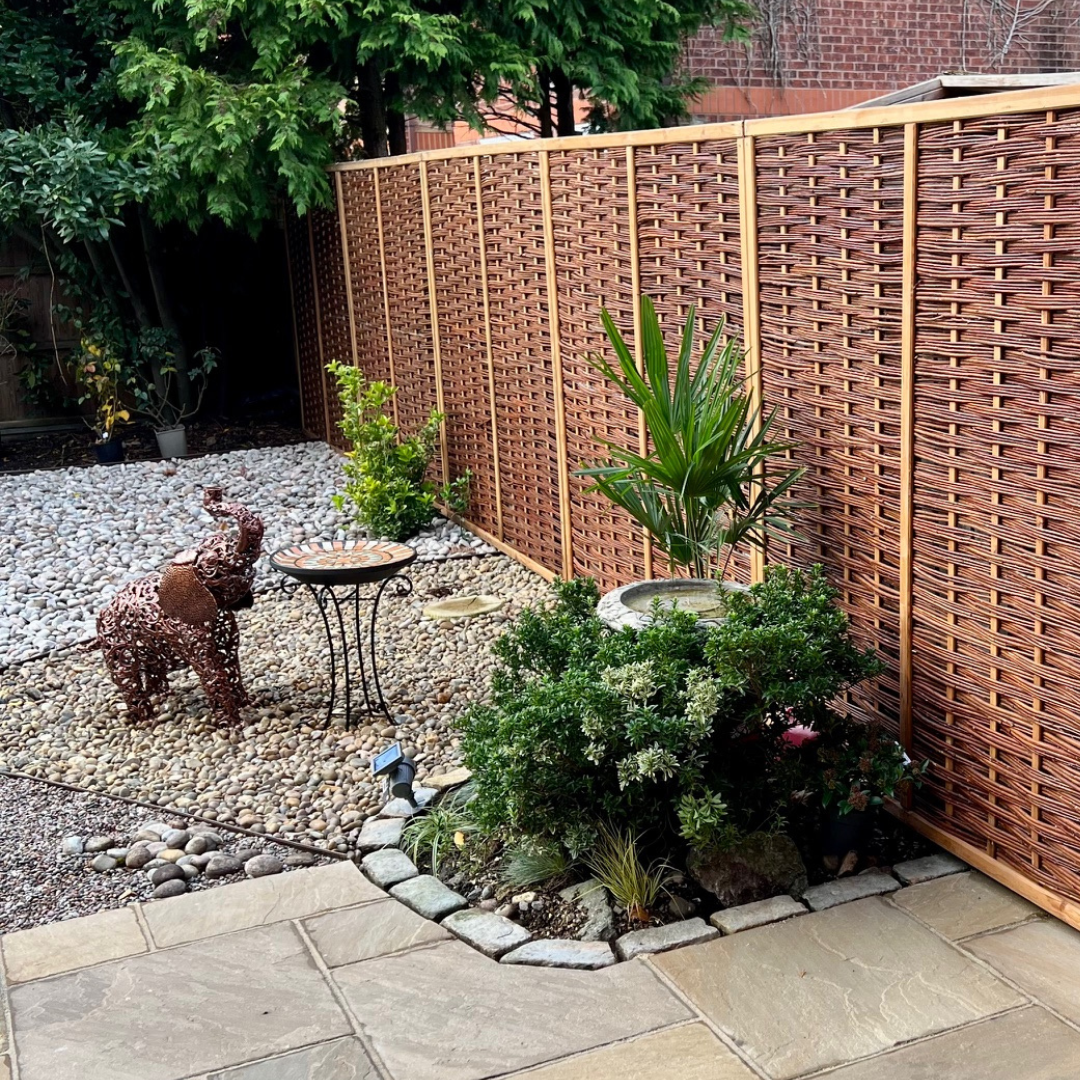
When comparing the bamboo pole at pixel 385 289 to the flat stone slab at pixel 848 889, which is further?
the bamboo pole at pixel 385 289

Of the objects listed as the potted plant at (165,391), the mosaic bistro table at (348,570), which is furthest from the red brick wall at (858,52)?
the mosaic bistro table at (348,570)

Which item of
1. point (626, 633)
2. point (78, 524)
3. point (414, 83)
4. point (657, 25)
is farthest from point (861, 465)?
point (657, 25)

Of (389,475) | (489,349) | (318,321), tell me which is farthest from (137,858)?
(318,321)

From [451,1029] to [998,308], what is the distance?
2.14 metres

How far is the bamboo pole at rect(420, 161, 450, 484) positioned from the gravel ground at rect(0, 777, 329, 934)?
3.74m

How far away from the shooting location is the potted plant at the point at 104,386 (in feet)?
33.7

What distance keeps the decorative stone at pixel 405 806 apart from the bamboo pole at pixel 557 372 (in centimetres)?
225

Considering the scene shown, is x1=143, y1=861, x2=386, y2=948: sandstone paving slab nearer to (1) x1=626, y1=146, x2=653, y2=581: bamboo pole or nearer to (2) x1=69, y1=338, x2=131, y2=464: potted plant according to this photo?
(1) x1=626, y1=146, x2=653, y2=581: bamboo pole

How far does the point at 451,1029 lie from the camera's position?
2.98 metres

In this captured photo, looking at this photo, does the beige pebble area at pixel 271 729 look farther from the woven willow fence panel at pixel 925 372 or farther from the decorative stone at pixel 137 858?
the woven willow fence panel at pixel 925 372

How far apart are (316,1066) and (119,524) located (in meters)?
6.00

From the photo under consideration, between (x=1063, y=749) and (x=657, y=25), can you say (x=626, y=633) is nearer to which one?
(x=1063, y=749)

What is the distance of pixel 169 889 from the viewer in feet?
12.3

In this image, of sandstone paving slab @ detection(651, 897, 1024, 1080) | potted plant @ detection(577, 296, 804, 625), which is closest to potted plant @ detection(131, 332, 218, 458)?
potted plant @ detection(577, 296, 804, 625)
